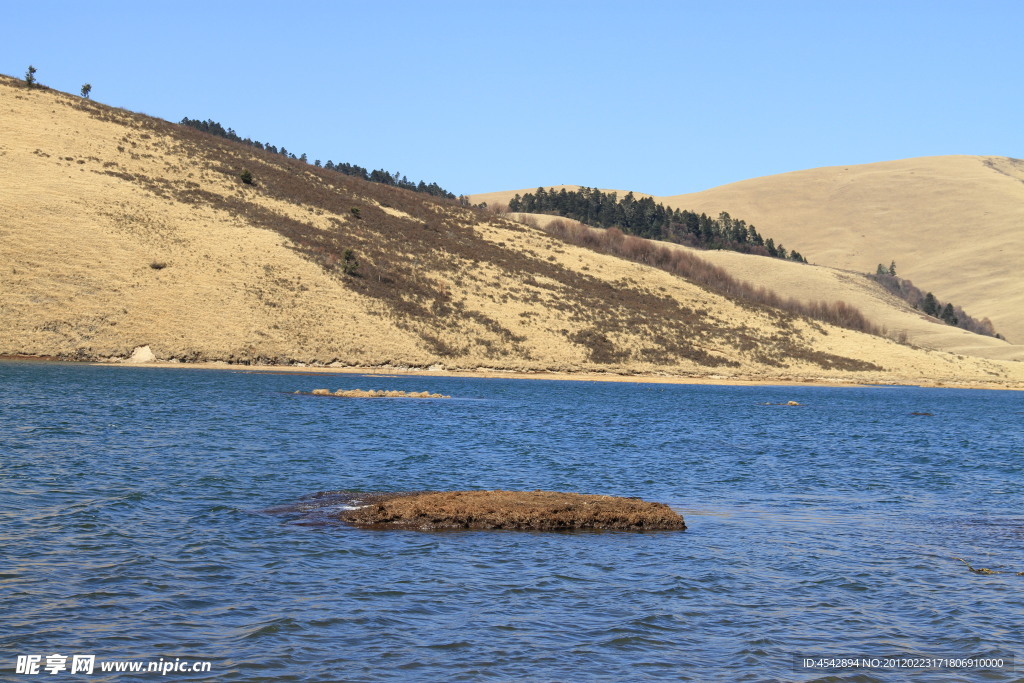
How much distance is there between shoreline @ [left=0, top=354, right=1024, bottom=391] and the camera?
73.8 metres

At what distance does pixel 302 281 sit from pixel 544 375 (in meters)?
26.0

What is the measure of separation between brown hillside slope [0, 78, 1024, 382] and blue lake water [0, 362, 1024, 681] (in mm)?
44700

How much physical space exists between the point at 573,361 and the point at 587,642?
8699 cm

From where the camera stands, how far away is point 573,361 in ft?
328

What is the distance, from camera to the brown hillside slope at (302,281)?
80.9 meters

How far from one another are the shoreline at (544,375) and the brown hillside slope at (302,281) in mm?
969

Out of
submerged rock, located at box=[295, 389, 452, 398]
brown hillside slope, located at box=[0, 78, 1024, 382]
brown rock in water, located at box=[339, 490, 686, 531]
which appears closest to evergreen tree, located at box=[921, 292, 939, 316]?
brown hillside slope, located at box=[0, 78, 1024, 382]

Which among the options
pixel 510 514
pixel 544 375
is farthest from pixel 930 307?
pixel 510 514

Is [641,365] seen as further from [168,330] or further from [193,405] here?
[193,405]

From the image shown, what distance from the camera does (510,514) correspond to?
68.3 ft

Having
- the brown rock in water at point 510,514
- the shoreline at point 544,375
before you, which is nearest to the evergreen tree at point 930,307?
the shoreline at point 544,375

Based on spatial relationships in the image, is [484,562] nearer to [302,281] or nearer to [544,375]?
[544,375]

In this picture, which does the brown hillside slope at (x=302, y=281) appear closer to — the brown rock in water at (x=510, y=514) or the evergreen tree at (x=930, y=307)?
the brown rock in water at (x=510, y=514)

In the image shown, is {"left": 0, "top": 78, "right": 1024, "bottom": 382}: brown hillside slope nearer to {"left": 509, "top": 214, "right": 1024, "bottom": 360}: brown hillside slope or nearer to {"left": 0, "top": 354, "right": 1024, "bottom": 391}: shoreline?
{"left": 0, "top": 354, "right": 1024, "bottom": 391}: shoreline
